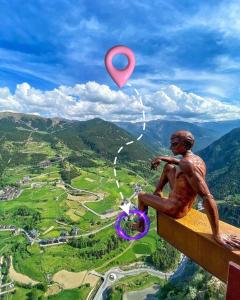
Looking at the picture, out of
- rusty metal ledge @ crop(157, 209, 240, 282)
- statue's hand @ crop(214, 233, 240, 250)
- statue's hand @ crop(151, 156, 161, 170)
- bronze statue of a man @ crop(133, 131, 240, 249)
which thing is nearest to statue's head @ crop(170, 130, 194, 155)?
bronze statue of a man @ crop(133, 131, 240, 249)

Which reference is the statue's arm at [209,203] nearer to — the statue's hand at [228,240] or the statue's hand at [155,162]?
the statue's hand at [228,240]

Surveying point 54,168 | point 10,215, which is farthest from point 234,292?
point 54,168

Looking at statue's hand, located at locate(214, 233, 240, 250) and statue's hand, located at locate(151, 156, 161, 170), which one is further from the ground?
statue's hand, located at locate(151, 156, 161, 170)

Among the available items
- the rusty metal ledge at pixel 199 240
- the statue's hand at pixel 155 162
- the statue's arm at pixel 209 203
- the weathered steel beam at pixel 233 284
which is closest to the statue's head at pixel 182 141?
the statue's arm at pixel 209 203

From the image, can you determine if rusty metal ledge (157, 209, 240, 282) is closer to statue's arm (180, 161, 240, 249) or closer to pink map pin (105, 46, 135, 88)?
statue's arm (180, 161, 240, 249)

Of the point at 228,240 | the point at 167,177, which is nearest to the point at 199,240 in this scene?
the point at 228,240

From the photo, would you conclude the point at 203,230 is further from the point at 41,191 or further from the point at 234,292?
the point at 41,191
